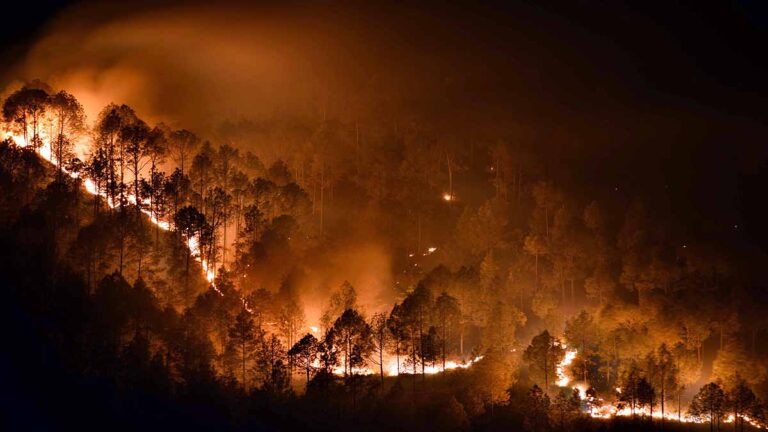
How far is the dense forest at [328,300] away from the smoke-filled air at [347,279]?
0.97 feet

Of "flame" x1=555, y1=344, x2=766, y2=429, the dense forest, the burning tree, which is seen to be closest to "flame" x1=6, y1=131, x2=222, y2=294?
the dense forest

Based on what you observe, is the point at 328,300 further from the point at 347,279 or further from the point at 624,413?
the point at 624,413

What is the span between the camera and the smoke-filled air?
6825 centimetres

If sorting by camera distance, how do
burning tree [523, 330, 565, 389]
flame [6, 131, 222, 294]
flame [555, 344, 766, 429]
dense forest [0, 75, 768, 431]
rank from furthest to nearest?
flame [6, 131, 222, 294] < burning tree [523, 330, 565, 389] < flame [555, 344, 766, 429] < dense forest [0, 75, 768, 431]

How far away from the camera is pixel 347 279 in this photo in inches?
3804

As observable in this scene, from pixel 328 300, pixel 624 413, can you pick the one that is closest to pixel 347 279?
pixel 328 300

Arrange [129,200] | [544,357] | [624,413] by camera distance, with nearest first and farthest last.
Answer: [544,357] < [624,413] < [129,200]

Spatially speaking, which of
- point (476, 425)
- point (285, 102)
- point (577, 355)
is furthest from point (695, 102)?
point (476, 425)

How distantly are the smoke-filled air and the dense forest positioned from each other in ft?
0.97

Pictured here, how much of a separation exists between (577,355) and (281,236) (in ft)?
126

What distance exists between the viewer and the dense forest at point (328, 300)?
67625mm

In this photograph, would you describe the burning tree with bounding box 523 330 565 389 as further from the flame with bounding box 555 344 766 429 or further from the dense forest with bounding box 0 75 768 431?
the flame with bounding box 555 344 766 429

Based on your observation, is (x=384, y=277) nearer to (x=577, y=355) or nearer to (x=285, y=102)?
(x=577, y=355)

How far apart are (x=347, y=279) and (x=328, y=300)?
7375mm
